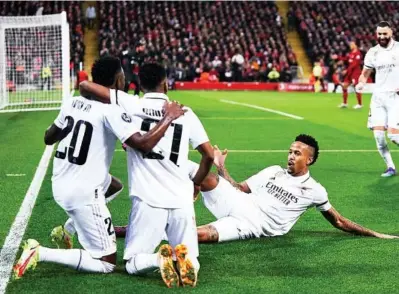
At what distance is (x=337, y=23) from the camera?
1932 inches

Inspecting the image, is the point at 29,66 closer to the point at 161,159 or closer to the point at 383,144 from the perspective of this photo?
the point at 383,144

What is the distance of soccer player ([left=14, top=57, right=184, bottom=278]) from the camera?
20.3 feet

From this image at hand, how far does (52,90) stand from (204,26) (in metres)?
20.9

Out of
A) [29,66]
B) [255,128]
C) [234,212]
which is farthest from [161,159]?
[29,66]

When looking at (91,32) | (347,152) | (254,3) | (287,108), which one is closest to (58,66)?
(287,108)

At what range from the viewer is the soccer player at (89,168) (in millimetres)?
6191

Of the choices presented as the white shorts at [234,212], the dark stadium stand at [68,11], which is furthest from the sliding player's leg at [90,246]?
the dark stadium stand at [68,11]

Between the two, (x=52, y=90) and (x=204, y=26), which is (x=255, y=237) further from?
(x=204, y=26)

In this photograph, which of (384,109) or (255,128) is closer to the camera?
(384,109)

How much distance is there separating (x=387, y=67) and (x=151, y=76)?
684 cm

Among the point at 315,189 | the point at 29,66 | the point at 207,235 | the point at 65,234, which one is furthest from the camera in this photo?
the point at 29,66

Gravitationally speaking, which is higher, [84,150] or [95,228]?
[84,150]

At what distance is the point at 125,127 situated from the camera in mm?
6125

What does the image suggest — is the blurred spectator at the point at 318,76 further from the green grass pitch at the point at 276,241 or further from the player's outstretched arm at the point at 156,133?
the player's outstretched arm at the point at 156,133
